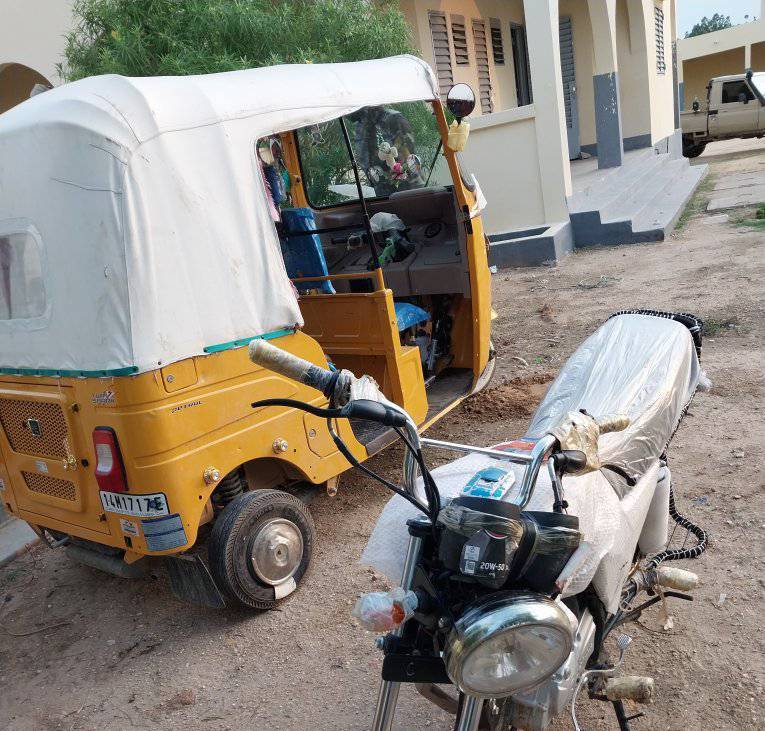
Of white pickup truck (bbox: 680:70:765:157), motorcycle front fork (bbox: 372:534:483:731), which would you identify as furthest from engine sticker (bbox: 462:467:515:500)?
white pickup truck (bbox: 680:70:765:157)

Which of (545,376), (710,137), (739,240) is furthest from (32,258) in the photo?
(710,137)

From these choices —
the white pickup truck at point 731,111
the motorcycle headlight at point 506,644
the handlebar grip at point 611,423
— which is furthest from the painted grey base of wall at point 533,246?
the white pickup truck at point 731,111

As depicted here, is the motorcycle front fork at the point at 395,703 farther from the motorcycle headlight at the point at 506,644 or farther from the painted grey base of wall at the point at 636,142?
the painted grey base of wall at the point at 636,142

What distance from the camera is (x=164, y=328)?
2.78 metres

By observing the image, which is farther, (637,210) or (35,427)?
(637,210)

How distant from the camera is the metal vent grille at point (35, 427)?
304 cm

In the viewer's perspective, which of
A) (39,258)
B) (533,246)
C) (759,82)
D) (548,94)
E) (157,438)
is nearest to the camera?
(157,438)

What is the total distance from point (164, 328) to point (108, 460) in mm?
584

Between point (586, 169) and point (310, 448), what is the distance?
509 inches

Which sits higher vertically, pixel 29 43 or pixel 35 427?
pixel 29 43

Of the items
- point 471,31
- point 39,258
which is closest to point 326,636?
point 39,258

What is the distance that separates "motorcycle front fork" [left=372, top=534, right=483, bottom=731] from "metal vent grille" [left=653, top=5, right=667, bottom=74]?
754 inches

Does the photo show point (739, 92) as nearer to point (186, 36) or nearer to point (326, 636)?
point (186, 36)

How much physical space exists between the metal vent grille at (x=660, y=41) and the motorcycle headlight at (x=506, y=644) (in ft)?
63.2
